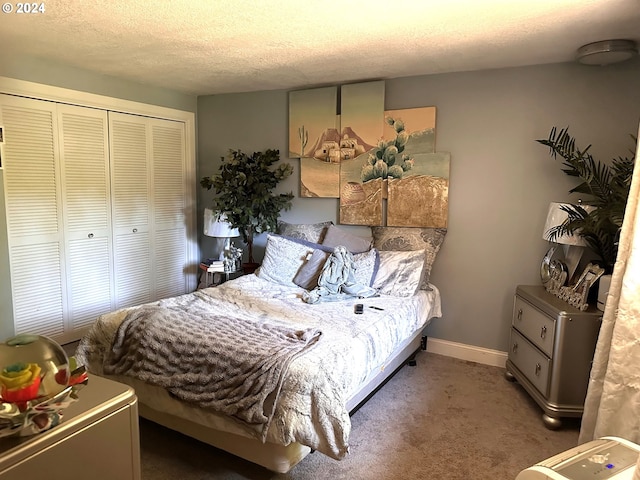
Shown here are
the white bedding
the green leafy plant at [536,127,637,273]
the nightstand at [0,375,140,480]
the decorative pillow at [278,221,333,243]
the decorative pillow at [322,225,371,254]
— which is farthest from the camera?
the decorative pillow at [278,221,333,243]

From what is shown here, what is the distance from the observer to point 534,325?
2.78 meters

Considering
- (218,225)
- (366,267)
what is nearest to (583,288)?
(366,267)

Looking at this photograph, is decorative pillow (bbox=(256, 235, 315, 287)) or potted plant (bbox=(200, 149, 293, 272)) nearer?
decorative pillow (bbox=(256, 235, 315, 287))

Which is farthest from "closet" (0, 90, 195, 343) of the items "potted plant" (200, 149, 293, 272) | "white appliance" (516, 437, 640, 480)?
"white appliance" (516, 437, 640, 480)

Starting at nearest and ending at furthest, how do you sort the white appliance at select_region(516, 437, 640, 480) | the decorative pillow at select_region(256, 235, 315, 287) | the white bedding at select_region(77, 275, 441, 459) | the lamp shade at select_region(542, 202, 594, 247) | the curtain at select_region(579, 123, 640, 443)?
1. the white appliance at select_region(516, 437, 640, 480)
2. the curtain at select_region(579, 123, 640, 443)
3. the white bedding at select_region(77, 275, 441, 459)
4. the lamp shade at select_region(542, 202, 594, 247)
5. the decorative pillow at select_region(256, 235, 315, 287)

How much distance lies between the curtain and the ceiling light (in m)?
1.21

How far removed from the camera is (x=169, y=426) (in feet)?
7.72

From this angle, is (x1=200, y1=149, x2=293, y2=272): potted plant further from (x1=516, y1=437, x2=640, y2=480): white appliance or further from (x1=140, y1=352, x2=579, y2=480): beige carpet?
(x1=516, y1=437, x2=640, y2=480): white appliance

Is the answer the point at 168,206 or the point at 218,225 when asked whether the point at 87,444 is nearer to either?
the point at 218,225

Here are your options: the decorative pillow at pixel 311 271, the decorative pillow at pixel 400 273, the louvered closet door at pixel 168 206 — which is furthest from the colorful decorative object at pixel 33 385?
the louvered closet door at pixel 168 206

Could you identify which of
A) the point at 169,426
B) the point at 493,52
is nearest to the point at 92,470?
the point at 169,426

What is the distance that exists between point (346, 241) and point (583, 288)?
5.49 feet

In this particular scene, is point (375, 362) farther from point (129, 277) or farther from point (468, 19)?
point (129, 277)

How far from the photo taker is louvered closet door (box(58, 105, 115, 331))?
355 cm
